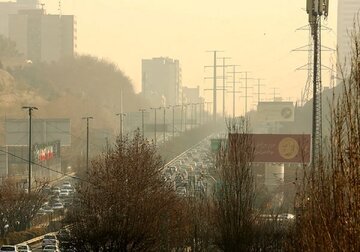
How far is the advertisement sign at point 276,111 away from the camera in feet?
251

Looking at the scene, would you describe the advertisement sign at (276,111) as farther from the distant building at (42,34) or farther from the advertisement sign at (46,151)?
the distant building at (42,34)

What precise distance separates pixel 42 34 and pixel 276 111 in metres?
115

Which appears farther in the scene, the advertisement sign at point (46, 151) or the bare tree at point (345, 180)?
the advertisement sign at point (46, 151)

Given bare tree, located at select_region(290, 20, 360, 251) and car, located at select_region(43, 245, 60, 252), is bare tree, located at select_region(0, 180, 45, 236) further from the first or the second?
bare tree, located at select_region(290, 20, 360, 251)

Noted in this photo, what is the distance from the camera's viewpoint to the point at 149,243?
80.6 ft

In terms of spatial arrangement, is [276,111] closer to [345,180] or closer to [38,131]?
[38,131]

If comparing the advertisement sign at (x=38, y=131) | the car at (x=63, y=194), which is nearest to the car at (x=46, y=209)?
the car at (x=63, y=194)

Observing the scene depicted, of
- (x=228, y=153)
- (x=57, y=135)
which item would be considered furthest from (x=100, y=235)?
(x=57, y=135)

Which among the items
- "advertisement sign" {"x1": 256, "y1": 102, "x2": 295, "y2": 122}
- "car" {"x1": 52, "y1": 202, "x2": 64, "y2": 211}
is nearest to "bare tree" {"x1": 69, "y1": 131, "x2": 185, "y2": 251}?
"car" {"x1": 52, "y1": 202, "x2": 64, "y2": 211}

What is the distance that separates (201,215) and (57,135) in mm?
36164

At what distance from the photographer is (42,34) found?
616ft

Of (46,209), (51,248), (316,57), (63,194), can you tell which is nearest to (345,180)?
(316,57)

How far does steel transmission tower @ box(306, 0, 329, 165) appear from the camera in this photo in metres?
21.7

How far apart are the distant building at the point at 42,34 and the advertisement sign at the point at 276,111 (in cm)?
10638
